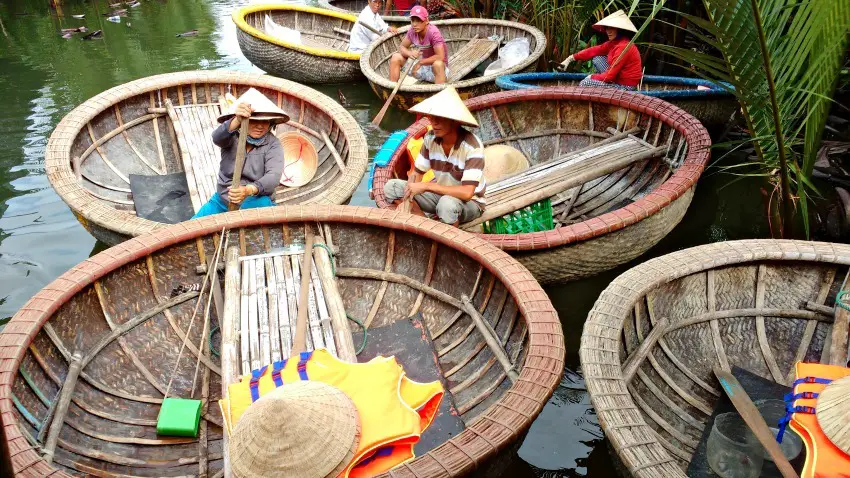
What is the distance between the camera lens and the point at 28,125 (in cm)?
680

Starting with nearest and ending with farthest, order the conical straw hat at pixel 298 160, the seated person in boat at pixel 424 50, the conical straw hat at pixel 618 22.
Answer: the conical straw hat at pixel 298 160 → the conical straw hat at pixel 618 22 → the seated person in boat at pixel 424 50

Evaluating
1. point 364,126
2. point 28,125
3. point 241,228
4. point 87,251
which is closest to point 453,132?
point 241,228

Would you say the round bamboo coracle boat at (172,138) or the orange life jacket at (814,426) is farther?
the round bamboo coracle boat at (172,138)

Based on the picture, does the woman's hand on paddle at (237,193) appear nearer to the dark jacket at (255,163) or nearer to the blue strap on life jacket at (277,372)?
the dark jacket at (255,163)

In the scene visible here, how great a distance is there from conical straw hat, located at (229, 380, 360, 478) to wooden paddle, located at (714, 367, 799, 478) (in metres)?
1.24

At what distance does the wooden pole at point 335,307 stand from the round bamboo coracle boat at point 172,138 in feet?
1.78

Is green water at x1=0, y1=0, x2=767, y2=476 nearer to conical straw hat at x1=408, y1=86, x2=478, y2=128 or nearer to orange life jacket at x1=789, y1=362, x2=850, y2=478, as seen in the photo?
orange life jacket at x1=789, y1=362, x2=850, y2=478

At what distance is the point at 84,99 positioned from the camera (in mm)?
7559

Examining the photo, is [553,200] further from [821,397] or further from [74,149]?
[74,149]

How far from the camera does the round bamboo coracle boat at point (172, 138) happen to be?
13.3ft

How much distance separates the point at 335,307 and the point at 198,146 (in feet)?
7.46

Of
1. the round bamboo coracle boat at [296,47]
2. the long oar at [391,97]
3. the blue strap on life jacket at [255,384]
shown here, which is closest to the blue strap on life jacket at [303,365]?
the blue strap on life jacket at [255,384]

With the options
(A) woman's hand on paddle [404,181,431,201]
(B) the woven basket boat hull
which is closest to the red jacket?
(B) the woven basket boat hull

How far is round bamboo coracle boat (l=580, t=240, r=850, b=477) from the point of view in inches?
102
